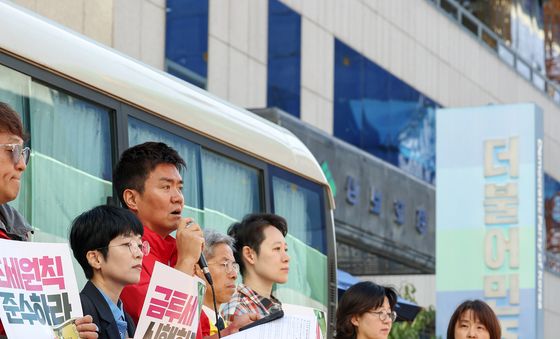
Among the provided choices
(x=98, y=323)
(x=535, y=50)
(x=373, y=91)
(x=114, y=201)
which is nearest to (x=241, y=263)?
(x=114, y=201)

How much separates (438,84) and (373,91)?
428 centimetres

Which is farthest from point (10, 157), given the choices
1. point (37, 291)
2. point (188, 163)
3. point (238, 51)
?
point (238, 51)

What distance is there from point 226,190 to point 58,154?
2.21 m

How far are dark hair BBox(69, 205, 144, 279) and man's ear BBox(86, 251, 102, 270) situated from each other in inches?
0.7

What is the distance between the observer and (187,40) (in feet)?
64.7

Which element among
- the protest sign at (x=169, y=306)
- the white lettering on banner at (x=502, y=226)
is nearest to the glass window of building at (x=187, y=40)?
the white lettering on banner at (x=502, y=226)

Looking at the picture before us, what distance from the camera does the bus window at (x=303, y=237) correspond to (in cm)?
1072

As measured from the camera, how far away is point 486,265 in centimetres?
2208

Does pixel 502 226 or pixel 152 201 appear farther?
pixel 502 226

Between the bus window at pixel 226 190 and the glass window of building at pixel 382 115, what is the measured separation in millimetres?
15159

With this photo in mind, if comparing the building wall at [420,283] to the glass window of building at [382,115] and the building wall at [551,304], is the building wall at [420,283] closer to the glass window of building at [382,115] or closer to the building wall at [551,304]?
the glass window of building at [382,115]

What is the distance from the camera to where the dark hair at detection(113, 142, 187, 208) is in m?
6.52

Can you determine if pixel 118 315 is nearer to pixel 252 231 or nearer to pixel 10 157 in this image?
pixel 10 157

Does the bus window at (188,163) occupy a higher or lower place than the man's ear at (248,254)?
higher
